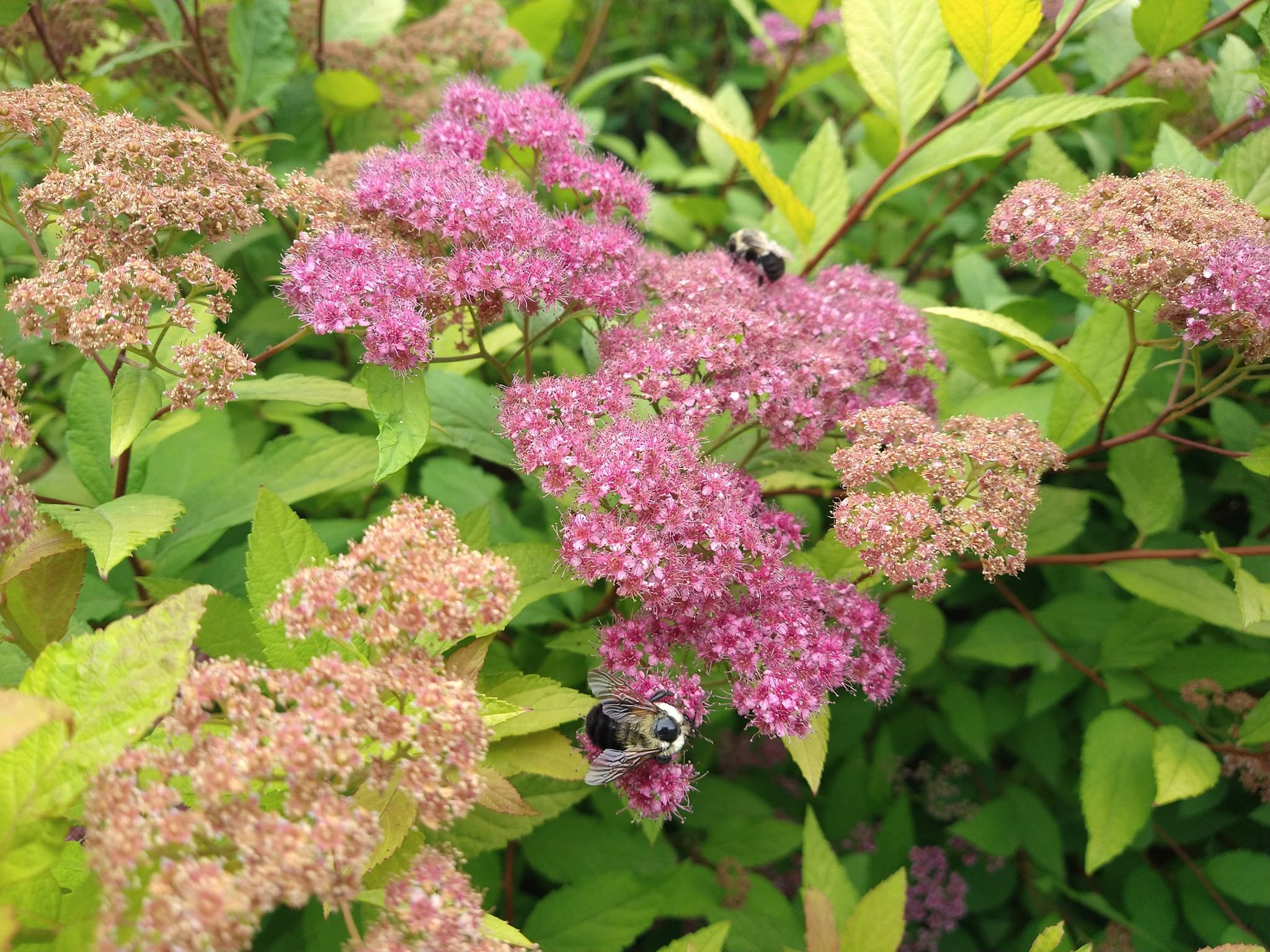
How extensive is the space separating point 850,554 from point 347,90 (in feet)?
7.68

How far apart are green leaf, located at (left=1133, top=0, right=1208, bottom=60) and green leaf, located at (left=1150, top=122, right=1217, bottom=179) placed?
0.42 meters

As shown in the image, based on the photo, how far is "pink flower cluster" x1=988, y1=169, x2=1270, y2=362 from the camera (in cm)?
190

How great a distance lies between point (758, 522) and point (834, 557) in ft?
1.10

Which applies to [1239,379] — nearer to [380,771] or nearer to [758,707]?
[758,707]

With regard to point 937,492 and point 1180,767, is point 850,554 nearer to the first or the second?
point 937,492

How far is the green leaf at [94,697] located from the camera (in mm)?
1254

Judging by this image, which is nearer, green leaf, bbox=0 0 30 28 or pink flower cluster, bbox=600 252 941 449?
pink flower cluster, bbox=600 252 941 449

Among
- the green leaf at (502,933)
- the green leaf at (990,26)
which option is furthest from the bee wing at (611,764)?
the green leaf at (990,26)

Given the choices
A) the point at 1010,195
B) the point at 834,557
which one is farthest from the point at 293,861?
the point at 1010,195

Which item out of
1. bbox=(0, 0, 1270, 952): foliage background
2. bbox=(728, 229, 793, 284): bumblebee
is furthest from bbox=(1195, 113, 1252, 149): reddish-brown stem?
bbox=(728, 229, 793, 284): bumblebee

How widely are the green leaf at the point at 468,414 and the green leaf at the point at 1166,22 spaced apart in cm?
244

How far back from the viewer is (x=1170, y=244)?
1920mm

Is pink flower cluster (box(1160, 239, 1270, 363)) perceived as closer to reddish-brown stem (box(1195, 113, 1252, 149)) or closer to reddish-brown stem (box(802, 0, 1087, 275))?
reddish-brown stem (box(802, 0, 1087, 275))

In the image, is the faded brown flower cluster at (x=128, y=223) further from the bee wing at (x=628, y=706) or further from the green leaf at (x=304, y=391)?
the bee wing at (x=628, y=706)
